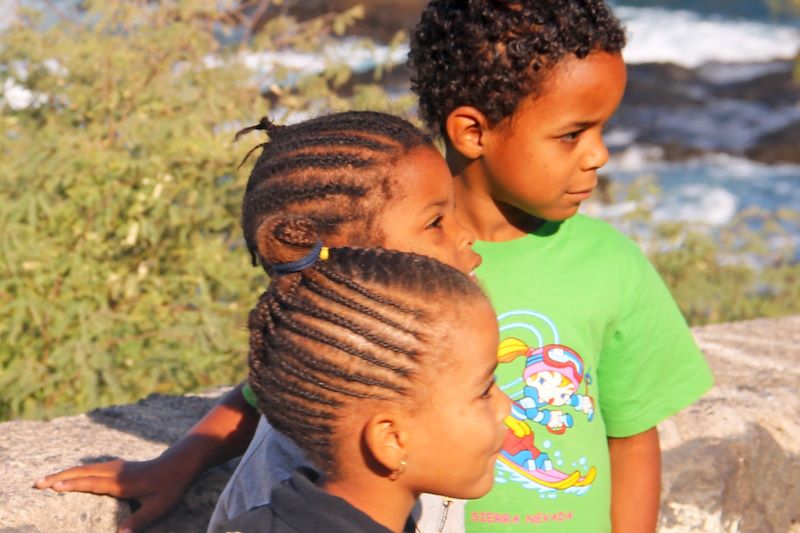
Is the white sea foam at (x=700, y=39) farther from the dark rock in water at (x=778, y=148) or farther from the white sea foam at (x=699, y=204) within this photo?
the white sea foam at (x=699, y=204)

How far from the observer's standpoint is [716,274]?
6047 mm

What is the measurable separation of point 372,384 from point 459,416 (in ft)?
0.45

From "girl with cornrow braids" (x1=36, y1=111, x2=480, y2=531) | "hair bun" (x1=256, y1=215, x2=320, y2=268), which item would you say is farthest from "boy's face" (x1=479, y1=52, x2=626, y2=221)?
"hair bun" (x1=256, y1=215, x2=320, y2=268)

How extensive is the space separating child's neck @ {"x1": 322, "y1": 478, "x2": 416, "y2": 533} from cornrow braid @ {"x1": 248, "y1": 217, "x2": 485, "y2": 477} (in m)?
0.03

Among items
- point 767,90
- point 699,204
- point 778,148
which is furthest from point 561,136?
point 767,90

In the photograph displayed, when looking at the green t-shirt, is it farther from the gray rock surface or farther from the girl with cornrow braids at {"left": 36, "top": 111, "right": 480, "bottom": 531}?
the gray rock surface

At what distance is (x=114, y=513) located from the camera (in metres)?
2.50

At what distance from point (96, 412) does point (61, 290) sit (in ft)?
3.48

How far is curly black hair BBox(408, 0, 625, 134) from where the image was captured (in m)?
2.25

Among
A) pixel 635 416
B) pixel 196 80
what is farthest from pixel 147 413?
pixel 196 80

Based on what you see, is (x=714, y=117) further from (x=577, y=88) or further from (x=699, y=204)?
(x=577, y=88)

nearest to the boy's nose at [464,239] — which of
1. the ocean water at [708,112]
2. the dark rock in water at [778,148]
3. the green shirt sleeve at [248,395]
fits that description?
the green shirt sleeve at [248,395]

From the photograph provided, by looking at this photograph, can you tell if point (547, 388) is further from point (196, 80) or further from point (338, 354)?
point (196, 80)

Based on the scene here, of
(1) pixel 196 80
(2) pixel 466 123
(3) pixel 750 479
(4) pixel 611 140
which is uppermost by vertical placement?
(4) pixel 611 140
